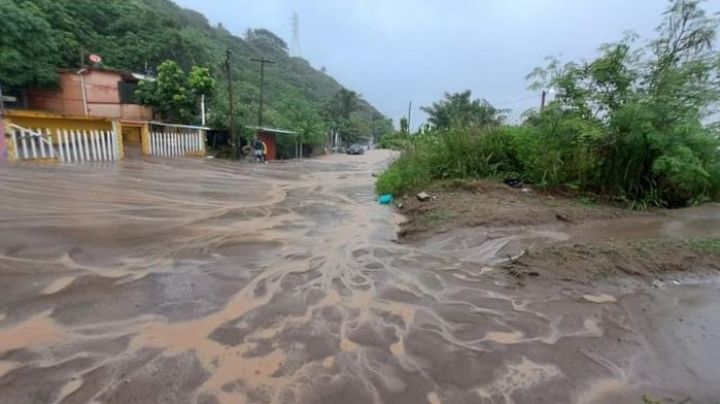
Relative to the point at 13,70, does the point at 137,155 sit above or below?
below

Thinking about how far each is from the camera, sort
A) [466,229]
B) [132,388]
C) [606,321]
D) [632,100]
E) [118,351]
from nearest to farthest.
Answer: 1. [132,388]
2. [118,351]
3. [606,321]
4. [466,229]
5. [632,100]

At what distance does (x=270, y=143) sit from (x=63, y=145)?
1268 cm

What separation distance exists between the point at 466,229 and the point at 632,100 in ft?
15.7

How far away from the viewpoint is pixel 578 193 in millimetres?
8406

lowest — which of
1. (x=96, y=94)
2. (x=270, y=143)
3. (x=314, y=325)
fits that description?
(x=314, y=325)

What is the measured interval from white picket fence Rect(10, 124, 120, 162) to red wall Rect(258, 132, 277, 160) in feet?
33.0

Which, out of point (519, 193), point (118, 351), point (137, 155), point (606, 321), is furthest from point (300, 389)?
point (137, 155)

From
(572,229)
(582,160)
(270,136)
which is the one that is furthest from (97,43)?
(572,229)

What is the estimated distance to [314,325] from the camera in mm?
2891

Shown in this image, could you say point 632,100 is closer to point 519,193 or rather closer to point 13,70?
point 519,193

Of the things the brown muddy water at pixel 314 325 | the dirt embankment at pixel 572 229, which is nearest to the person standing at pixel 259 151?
the dirt embankment at pixel 572 229

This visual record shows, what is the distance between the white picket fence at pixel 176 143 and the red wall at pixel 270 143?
14.6ft

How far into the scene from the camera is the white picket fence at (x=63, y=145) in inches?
436

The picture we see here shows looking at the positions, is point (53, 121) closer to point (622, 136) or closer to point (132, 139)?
point (132, 139)
